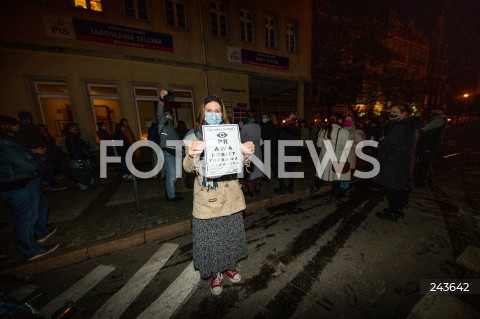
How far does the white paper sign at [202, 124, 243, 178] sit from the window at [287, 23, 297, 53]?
14413 mm

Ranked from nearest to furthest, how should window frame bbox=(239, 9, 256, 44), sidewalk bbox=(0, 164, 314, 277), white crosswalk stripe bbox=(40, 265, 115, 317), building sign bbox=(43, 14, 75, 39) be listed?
white crosswalk stripe bbox=(40, 265, 115, 317) < sidewalk bbox=(0, 164, 314, 277) < building sign bbox=(43, 14, 75, 39) < window frame bbox=(239, 9, 256, 44)

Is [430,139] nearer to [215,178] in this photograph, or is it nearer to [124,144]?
[215,178]

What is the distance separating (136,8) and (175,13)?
1.81 meters

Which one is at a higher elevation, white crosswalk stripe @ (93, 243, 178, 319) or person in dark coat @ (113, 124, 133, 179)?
person in dark coat @ (113, 124, 133, 179)

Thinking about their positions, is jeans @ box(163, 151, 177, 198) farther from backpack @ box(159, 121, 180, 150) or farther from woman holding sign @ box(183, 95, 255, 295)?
woman holding sign @ box(183, 95, 255, 295)

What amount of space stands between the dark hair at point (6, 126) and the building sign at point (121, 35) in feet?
24.3

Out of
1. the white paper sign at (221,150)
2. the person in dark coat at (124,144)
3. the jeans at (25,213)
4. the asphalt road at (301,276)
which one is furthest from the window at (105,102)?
the white paper sign at (221,150)

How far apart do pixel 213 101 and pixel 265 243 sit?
8.55 feet

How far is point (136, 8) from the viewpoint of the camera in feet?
29.3

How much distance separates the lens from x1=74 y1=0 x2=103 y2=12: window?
26.2 feet

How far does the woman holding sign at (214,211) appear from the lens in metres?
2.19

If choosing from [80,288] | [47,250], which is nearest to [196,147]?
[80,288]

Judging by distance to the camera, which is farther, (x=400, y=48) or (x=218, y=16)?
(x=400, y=48)

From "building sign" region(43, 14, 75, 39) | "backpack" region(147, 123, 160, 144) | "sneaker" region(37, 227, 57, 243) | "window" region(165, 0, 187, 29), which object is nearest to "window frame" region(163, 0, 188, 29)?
"window" region(165, 0, 187, 29)
